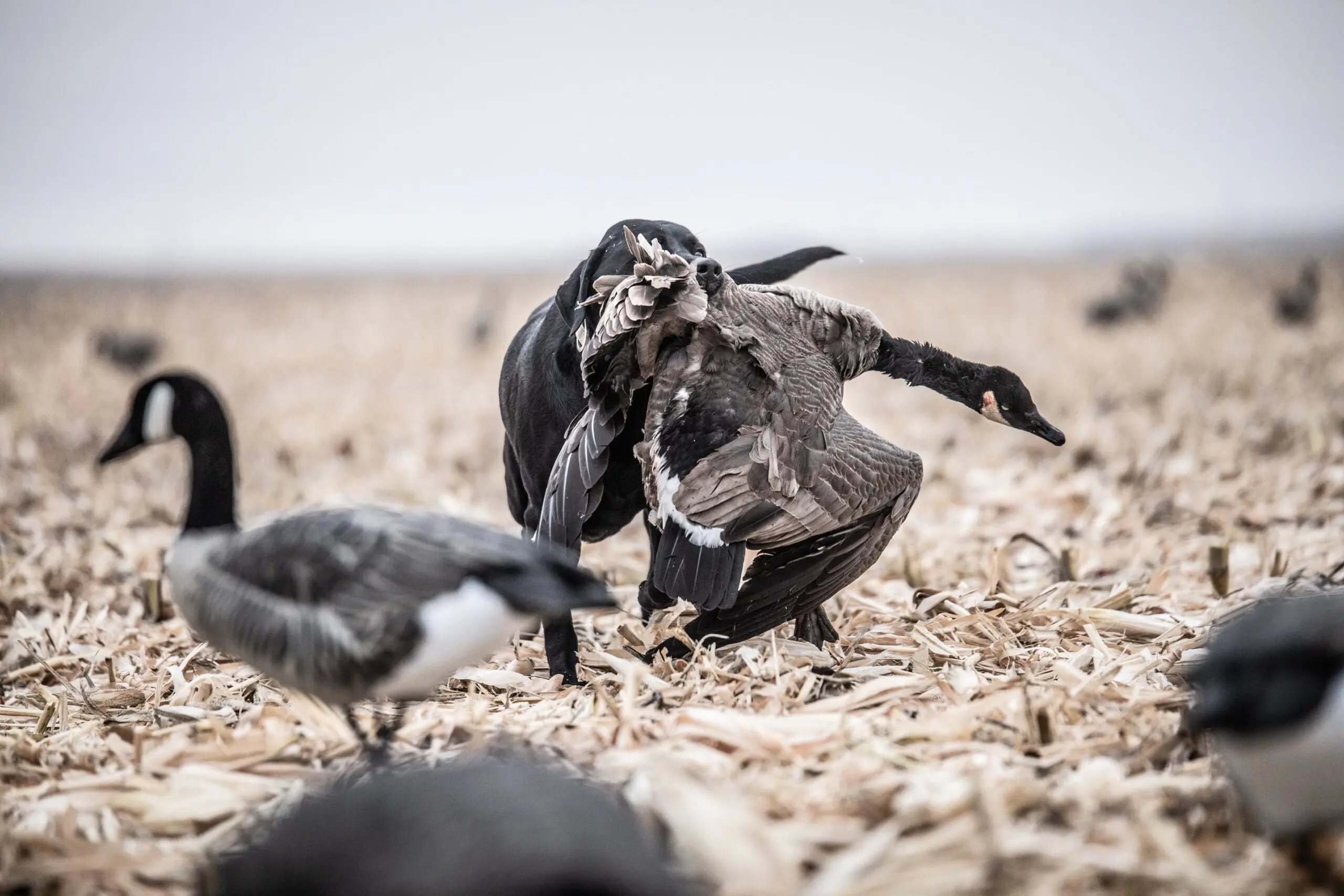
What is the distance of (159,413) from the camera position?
3.83 metres

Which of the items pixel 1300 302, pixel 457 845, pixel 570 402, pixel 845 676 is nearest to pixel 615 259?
pixel 570 402

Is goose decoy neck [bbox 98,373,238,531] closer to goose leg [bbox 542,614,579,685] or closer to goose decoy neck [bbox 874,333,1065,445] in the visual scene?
goose leg [bbox 542,614,579,685]

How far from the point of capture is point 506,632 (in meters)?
3.33

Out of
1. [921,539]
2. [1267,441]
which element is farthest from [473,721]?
[1267,441]

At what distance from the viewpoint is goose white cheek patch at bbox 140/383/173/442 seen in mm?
3820

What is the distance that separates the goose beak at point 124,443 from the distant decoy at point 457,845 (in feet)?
5.36

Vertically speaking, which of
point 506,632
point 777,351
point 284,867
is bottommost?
point 284,867

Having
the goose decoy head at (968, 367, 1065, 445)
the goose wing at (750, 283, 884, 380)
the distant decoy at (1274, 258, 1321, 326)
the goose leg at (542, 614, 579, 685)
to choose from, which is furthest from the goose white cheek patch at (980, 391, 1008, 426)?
the distant decoy at (1274, 258, 1321, 326)

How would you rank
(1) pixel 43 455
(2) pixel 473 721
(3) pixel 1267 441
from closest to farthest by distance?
(2) pixel 473 721 < (3) pixel 1267 441 < (1) pixel 43 455

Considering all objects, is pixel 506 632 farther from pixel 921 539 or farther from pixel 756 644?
pixel 921 539

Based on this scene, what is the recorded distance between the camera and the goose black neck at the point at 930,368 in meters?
5.09

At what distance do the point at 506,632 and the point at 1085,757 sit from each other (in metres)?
1.68

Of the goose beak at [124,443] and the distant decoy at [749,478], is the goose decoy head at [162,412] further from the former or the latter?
the distant decoy at [749,478]

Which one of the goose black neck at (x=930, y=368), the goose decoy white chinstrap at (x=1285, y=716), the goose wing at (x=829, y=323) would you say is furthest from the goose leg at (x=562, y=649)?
the goose decoy white chinstrap at (x=1285, y=716)
